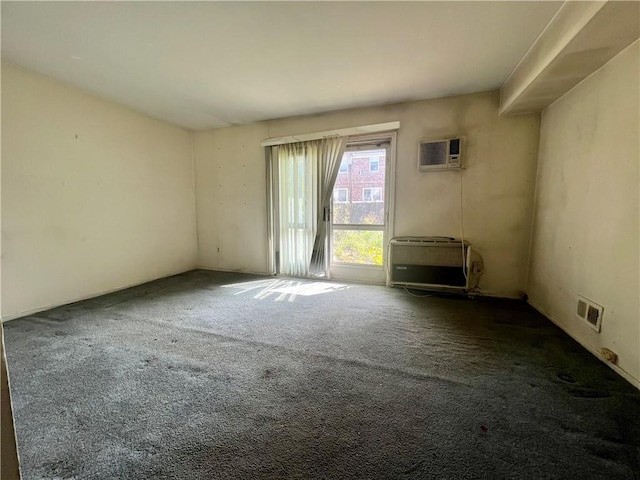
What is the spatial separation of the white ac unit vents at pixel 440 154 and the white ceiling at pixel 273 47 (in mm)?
543

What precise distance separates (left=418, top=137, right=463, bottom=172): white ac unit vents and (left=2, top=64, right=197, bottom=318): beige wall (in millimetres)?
3716

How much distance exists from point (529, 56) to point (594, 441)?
2677mm

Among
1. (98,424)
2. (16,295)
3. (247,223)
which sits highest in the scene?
(247,223)

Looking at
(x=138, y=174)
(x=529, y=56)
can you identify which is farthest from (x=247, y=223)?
(x=529, y=56)

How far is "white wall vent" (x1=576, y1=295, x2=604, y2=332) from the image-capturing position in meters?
1.77

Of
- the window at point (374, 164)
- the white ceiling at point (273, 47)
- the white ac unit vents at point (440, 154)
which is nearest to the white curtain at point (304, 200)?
the window at point (374, 164)

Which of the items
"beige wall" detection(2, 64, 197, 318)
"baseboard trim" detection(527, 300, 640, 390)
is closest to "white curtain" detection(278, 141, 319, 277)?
"beige wall" detection(2, 64, 197, 318)

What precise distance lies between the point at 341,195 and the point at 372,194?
0.44 metres

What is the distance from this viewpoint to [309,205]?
361 cm

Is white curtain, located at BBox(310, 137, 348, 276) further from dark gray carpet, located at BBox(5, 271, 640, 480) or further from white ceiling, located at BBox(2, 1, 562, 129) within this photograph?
dark gray carpet, located at BBox(5, 271, 640, 480)

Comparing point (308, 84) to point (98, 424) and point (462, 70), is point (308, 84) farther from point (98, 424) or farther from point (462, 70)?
point (98, 424)

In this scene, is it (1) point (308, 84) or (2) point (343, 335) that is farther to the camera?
(1) point (308, 84)

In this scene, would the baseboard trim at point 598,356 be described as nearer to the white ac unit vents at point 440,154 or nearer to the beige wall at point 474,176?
the beige wall at point 474,176

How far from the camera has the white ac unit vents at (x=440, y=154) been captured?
291cm
